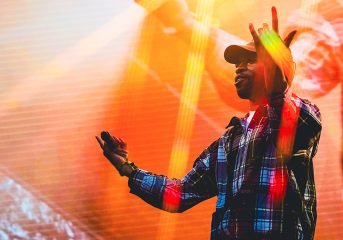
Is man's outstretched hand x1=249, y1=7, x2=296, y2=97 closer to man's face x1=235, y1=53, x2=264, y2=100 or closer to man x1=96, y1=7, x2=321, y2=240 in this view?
man x1=96, y1=7, x2=321, y2=240

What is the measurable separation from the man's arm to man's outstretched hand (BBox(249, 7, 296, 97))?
38cm

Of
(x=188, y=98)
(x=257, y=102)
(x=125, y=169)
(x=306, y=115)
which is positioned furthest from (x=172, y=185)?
(x=188, y=98)

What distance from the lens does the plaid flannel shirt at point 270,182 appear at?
1305 millimetres

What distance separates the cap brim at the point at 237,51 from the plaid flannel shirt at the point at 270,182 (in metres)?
0.16

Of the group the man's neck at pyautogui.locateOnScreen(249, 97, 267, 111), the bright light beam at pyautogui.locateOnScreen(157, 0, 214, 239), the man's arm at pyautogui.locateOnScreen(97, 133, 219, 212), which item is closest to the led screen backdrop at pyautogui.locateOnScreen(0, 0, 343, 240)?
the bright light beam at pyautogui.locateOnScreen(157, 0, 214, 239)

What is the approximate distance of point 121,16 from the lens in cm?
303

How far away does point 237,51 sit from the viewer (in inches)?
61.1

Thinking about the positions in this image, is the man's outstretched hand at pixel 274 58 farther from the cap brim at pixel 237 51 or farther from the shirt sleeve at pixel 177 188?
the shirt sleeve at pixel 177 188

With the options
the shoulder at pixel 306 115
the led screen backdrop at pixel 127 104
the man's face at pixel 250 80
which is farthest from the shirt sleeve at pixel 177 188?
the led screen backdrop at pixel 127 104

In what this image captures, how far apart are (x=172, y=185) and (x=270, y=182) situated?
14.6 inches

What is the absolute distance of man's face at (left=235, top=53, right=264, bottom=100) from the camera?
1463mm

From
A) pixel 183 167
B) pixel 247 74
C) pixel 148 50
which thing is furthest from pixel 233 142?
pixel 148 50

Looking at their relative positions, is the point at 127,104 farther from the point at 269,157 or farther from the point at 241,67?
the point at 269,157

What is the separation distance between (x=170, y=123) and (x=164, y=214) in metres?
0.50
